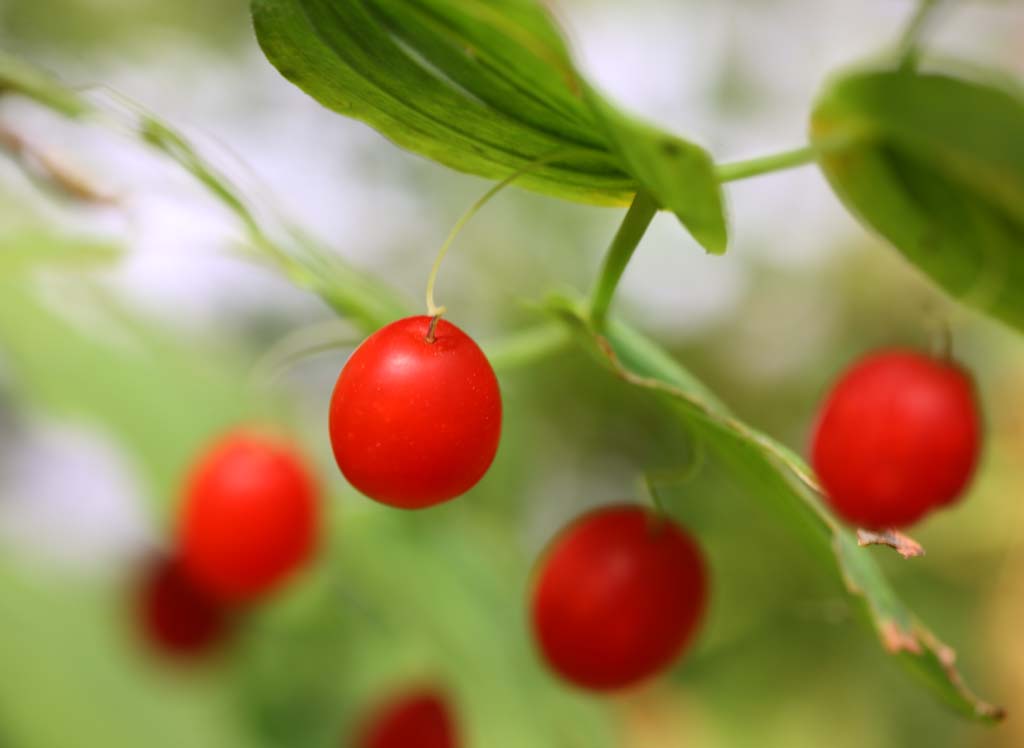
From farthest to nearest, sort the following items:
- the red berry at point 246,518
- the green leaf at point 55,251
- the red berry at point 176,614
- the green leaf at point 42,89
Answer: the red berry at point 176,614 → the red berry at point 246,518 → the green leaf at point 55,251 → the green leaf at point 42,89

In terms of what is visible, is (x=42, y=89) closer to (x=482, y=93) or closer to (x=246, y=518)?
(x=482, y=93)

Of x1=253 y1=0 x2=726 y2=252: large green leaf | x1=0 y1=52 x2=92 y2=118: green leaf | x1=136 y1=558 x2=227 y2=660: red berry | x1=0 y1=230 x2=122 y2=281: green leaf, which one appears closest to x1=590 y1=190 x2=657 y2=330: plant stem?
x1=253 y1=0 x2=726 y2=252: large green leaf

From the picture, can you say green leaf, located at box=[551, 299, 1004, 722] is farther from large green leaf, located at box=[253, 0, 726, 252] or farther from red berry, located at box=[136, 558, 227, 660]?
red berry, located at box=[136, 558, 227, 660]

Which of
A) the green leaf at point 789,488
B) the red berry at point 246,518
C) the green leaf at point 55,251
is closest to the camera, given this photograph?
the green leaf at point 789,488

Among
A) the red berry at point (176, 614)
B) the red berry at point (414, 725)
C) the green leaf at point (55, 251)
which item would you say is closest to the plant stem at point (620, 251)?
the green leaf at point (55, 251)

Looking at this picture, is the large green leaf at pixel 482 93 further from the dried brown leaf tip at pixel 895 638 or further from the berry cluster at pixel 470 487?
the dried brown leaf tip at pixel 895 638

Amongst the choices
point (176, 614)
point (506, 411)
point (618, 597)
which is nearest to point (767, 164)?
point (618, 597)
